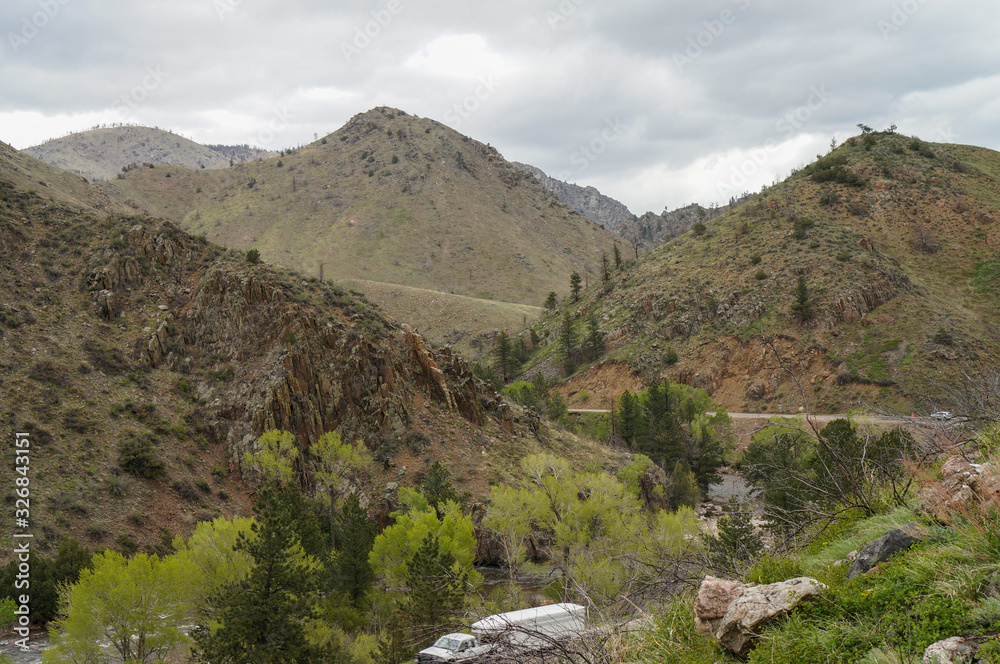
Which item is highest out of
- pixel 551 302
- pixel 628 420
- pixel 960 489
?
pixel 551 302

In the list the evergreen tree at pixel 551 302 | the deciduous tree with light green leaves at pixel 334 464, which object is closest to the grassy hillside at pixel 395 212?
the evergreen tree at pixel 551 302

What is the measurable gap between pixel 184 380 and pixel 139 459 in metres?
7.50

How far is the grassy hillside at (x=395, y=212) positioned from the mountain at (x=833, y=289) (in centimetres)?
5393

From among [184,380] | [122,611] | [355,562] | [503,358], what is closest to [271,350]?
[184,380]

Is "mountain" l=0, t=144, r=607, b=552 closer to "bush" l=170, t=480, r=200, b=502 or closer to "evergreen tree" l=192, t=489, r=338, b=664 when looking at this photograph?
"bush" l=170, t=480, r=200, b=502

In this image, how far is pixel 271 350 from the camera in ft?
116

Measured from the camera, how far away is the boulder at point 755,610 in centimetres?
412

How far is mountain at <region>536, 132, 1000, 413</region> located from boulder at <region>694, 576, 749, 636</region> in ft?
178

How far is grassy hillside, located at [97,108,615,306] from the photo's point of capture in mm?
129375

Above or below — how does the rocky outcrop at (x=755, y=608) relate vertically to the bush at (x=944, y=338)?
below

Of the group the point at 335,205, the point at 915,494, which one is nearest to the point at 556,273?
the point at 335,205

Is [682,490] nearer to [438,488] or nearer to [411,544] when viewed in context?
[438,488]

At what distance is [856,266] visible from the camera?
6300 cm

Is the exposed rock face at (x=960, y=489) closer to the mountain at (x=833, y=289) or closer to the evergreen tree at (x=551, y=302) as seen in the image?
the mountain at (x=833, y=289)
